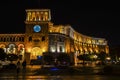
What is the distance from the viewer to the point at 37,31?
4547 inches

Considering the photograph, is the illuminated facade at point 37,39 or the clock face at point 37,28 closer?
the illuminated facade at point 37,39

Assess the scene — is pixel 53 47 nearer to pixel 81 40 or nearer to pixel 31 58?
pixel 31 58

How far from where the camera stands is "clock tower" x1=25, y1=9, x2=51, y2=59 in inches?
4444

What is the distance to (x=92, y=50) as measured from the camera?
17412cm

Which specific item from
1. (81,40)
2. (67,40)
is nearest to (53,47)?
(67,40)

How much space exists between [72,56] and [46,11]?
995 inches

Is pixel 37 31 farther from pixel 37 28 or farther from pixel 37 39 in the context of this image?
pixel 37 39

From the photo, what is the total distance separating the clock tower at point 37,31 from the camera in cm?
11288

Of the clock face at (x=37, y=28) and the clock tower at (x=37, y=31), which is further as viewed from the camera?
the clock face at (x=37, y=28)

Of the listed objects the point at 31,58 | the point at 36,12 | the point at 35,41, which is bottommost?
the point at 31,58

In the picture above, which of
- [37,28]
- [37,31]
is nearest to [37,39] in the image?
[37,31]

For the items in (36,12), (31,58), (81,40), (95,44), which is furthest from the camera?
(95,44)

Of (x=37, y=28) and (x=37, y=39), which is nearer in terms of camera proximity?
(x=37, y=39)

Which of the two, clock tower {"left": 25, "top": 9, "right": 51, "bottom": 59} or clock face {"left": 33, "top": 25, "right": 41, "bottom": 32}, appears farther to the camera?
clock face {"left": 33, "top": 25, "right": 41, "bottom": 32}
